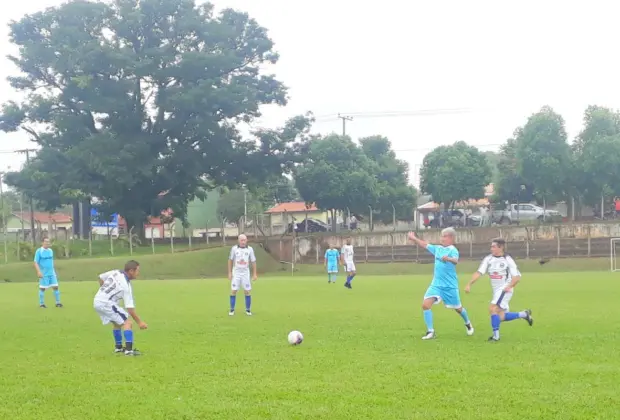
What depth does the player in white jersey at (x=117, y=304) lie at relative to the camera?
39.2ft

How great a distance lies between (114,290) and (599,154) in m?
48.6

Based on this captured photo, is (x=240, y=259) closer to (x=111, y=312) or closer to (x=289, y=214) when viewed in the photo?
(x=111, y=312)

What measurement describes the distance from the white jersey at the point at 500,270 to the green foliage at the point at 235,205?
216ft

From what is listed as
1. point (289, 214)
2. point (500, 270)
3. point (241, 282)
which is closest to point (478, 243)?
point (289, 214)

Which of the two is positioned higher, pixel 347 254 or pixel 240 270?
pixel 240 270

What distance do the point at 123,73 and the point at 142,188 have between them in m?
9.00

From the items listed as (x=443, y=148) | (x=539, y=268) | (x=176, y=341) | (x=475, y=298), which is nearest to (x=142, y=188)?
(x=443, y=148)

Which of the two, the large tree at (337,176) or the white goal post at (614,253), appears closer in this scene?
the white goal post at (614,253)

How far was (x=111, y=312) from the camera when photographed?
11992mm

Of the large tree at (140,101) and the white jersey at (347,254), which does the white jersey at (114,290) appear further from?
the large tree at (140,101)

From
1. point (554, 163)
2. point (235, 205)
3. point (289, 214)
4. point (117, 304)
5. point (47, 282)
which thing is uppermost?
point (554, 163)

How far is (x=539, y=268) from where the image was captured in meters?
48.6

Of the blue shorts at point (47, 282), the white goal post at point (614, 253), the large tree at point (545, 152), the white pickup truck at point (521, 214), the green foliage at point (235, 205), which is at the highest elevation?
the large tree at point (545, 152)

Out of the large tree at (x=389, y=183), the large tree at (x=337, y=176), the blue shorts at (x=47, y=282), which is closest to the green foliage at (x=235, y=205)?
the large tree at (x=389, y=183)
